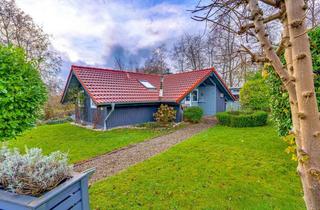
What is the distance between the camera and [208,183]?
4.04 m

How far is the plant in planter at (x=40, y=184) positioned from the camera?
6.23 ft

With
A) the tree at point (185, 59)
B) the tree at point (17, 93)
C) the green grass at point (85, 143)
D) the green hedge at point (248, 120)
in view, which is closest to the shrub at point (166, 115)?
the green grass at point (85, 143)

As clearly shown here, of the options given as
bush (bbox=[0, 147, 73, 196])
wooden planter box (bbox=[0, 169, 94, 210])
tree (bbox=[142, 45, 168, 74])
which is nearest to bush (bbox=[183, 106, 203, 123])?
wooden planter box (bbox=[0, 169, 94, 210])

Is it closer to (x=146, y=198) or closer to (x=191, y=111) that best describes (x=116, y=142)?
(x=146, y=198)

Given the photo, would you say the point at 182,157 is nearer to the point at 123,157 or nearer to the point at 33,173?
the point at 123,157

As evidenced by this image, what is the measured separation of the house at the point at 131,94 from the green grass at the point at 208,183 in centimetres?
575

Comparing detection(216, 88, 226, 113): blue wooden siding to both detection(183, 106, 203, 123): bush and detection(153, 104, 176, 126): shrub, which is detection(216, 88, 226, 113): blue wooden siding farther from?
detection(153, 104, 176, 126): shrub

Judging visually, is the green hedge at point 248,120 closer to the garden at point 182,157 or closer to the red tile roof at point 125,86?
the garden at point 182,157

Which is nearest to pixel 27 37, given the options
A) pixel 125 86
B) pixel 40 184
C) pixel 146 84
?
pixel 125 86

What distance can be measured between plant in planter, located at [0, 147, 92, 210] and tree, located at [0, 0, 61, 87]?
49.7 feet

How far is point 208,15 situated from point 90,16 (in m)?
9.42

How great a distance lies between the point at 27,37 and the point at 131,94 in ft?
43.8

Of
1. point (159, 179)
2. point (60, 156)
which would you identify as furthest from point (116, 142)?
point (60, 156)

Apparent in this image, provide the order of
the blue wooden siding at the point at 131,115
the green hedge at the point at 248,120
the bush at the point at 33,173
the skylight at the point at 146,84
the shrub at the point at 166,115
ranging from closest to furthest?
the bush at the point at 33,173
the green hedge at the point at 248,120
the blue wooden siding at the point at 131,115
the shrub at the point at 166,115
the skylight at the point at 146,84
